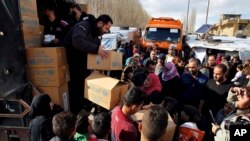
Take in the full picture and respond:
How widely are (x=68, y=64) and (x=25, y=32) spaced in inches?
26.6

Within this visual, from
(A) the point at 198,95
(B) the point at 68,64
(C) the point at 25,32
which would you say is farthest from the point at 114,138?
(A) the point at 198,95

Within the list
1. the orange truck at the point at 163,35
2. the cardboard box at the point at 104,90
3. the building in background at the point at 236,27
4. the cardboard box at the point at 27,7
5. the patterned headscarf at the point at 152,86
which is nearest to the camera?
the cardboard box at the point at 104,90

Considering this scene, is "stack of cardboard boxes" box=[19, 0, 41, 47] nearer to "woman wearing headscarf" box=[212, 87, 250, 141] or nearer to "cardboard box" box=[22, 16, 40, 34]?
"cardboard box" box=[22, 16, 40, 34]

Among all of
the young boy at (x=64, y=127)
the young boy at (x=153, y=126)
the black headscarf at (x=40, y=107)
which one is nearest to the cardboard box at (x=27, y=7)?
the black headscarf at (x=40, y=107)

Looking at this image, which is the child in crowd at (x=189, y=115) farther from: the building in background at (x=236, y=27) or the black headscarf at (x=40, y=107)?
the building in background at (x=236, y=27)

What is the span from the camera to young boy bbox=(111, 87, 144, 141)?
239cm

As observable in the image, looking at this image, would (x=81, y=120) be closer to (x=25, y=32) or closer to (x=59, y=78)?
(x=59, y=78)

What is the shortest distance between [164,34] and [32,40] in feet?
28.7

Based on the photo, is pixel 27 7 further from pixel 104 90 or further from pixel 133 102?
pixel 133 102

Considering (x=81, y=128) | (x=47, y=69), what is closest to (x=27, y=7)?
(x=47, y=69)

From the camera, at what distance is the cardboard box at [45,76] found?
3295 mm

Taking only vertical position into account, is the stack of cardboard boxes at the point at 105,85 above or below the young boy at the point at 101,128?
above

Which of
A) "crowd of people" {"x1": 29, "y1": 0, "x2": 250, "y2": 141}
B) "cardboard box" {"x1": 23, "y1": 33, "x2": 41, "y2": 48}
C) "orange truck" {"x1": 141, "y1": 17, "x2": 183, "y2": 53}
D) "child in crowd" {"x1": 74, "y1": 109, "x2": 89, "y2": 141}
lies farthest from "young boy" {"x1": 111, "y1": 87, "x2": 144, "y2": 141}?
"orange truck" {"x1": 141, "y1": 17, "x2": 183, "y2": 53}

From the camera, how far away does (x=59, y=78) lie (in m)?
3.36
